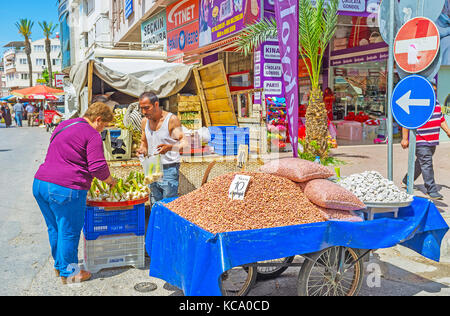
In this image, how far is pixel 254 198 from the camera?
11.3 feet

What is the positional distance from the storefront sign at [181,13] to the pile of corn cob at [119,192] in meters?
12.9

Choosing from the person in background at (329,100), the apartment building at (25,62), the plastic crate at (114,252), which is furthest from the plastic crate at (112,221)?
the apartment building at (25,62)

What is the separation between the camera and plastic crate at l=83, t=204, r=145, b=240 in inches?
177

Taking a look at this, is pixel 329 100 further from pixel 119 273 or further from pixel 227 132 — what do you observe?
pixel 119 273

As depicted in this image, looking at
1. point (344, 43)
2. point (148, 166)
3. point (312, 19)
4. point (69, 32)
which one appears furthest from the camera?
point (69, 32)

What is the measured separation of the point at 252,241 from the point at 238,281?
1.37 metres

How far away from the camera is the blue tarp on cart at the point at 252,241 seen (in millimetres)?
2928

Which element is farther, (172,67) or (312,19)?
(312,19)

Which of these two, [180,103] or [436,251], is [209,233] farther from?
[180,103]

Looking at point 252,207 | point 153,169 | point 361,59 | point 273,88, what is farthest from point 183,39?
point 252,207

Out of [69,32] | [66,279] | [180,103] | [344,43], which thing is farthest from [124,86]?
[69,32]

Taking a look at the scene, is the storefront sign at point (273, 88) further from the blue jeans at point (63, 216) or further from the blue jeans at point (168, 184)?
the blue jeans at point (63, 216)

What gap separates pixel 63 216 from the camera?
4.05 m

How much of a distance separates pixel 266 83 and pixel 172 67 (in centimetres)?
470
